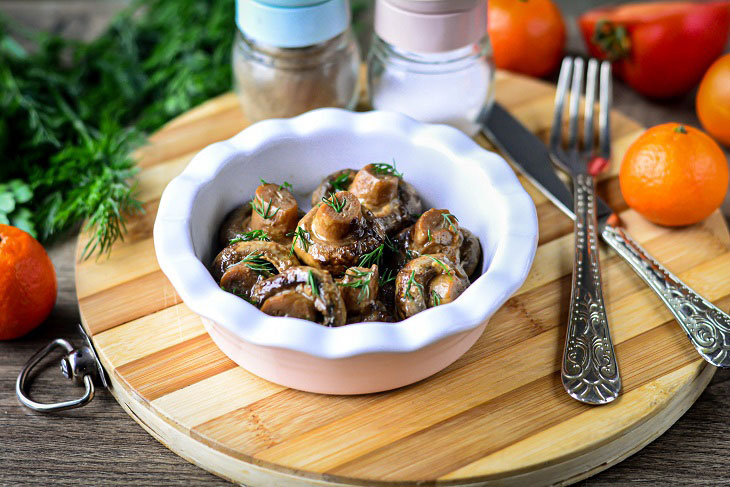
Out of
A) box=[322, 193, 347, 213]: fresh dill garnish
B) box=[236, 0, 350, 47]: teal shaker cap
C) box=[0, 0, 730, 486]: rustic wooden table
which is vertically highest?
box=[236, 0, 350, 47]: teal shaker cap

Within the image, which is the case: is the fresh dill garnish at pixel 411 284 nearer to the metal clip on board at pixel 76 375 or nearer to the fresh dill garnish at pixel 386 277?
the fresh dill garnish at pixel 386 277

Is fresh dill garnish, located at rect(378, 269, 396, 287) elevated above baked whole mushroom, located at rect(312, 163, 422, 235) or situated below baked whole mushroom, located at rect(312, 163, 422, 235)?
below

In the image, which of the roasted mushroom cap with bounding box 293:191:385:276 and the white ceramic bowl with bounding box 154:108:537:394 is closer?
the white ceramic bowl with bounding box 154:108:537:394

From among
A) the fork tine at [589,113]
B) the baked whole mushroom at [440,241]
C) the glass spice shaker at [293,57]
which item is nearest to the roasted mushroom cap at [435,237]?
the baked whole mushroom at [440,241]

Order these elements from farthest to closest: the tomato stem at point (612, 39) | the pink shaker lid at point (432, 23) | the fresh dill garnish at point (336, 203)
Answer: the tomato stem at point (612, 39) → the pink shaker lid at point (432, 23) → the fresh dill garnish at point (336, 203)

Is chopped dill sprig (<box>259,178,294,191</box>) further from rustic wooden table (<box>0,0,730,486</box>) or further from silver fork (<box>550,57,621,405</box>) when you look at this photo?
silver fork (<box>550,57,621,405</box>)

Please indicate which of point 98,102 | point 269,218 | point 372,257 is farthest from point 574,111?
point 98,102

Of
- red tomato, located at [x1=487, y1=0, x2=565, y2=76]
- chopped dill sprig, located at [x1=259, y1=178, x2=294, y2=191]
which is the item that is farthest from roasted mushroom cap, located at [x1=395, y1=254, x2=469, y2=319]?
red tomato, located at [x1=487, y1=0, x2=565, y2=76]

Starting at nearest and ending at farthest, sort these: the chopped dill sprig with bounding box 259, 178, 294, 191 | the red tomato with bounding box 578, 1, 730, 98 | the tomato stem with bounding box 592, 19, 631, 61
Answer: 1. the chopped dill sprig with bounding box 259, 178, 294, 191
2. the red tomato with bounding box 578, 1, 730, 98
3. the tomato stem with bounding box 592, 19, 631, 61

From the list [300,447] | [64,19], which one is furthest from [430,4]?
[64,19]
